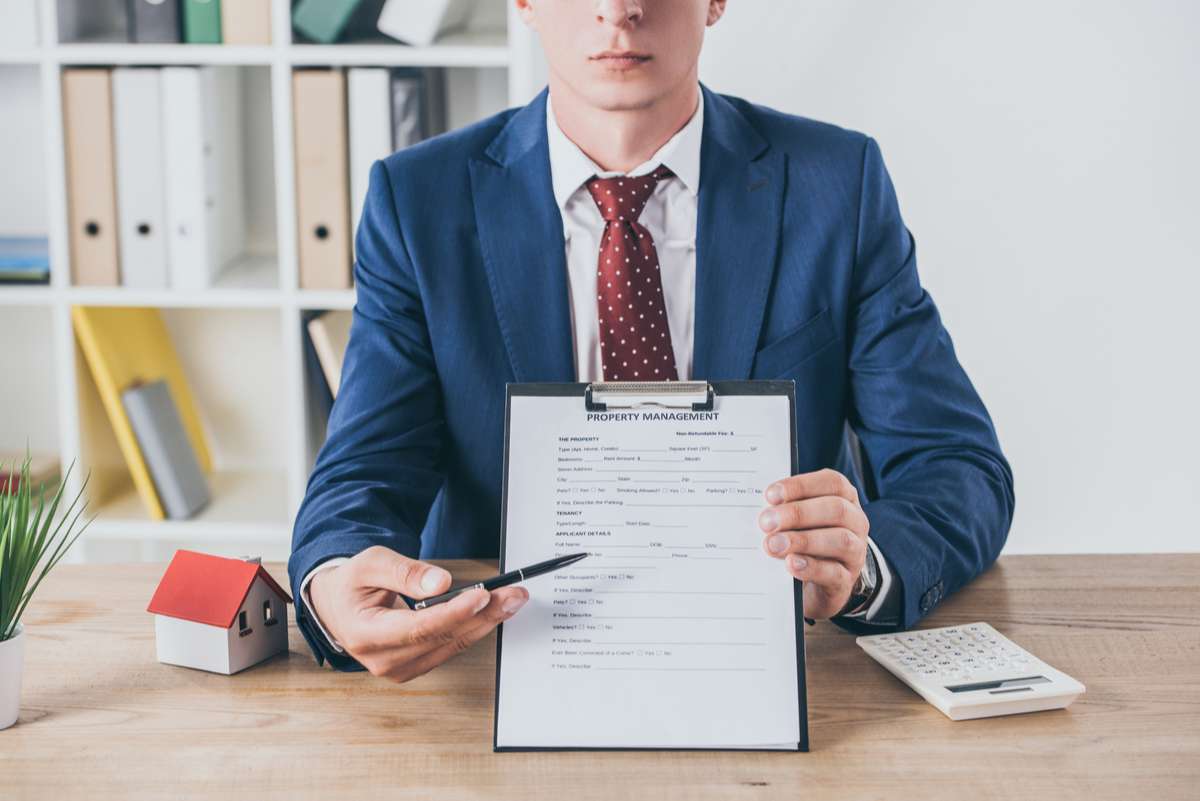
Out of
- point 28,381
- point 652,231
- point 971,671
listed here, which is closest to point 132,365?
point 28,381

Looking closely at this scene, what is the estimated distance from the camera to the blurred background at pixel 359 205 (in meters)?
2.25

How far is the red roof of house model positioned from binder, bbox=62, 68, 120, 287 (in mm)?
1375

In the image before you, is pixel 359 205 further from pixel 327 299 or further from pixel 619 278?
pixel 619 278

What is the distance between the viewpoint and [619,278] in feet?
4.78

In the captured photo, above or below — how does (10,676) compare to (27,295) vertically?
below

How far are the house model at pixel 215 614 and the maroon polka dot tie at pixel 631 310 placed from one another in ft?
1.68

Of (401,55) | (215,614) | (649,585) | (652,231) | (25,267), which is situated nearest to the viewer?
(649,585)

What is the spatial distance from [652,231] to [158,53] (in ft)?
3.94

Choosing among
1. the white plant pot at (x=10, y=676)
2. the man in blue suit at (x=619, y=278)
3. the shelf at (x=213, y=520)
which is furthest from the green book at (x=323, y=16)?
the white plant pot at (x=10, y=676)

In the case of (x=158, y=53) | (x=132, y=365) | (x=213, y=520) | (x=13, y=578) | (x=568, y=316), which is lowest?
(x=213, y=520)

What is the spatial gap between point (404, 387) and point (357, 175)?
94 centimetres

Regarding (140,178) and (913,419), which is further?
(140,178)

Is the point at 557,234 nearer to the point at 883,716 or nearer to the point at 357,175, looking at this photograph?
the point at 883,716

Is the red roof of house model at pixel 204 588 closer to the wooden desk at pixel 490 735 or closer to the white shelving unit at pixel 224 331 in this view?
the wooden desk at pixel 490 735
